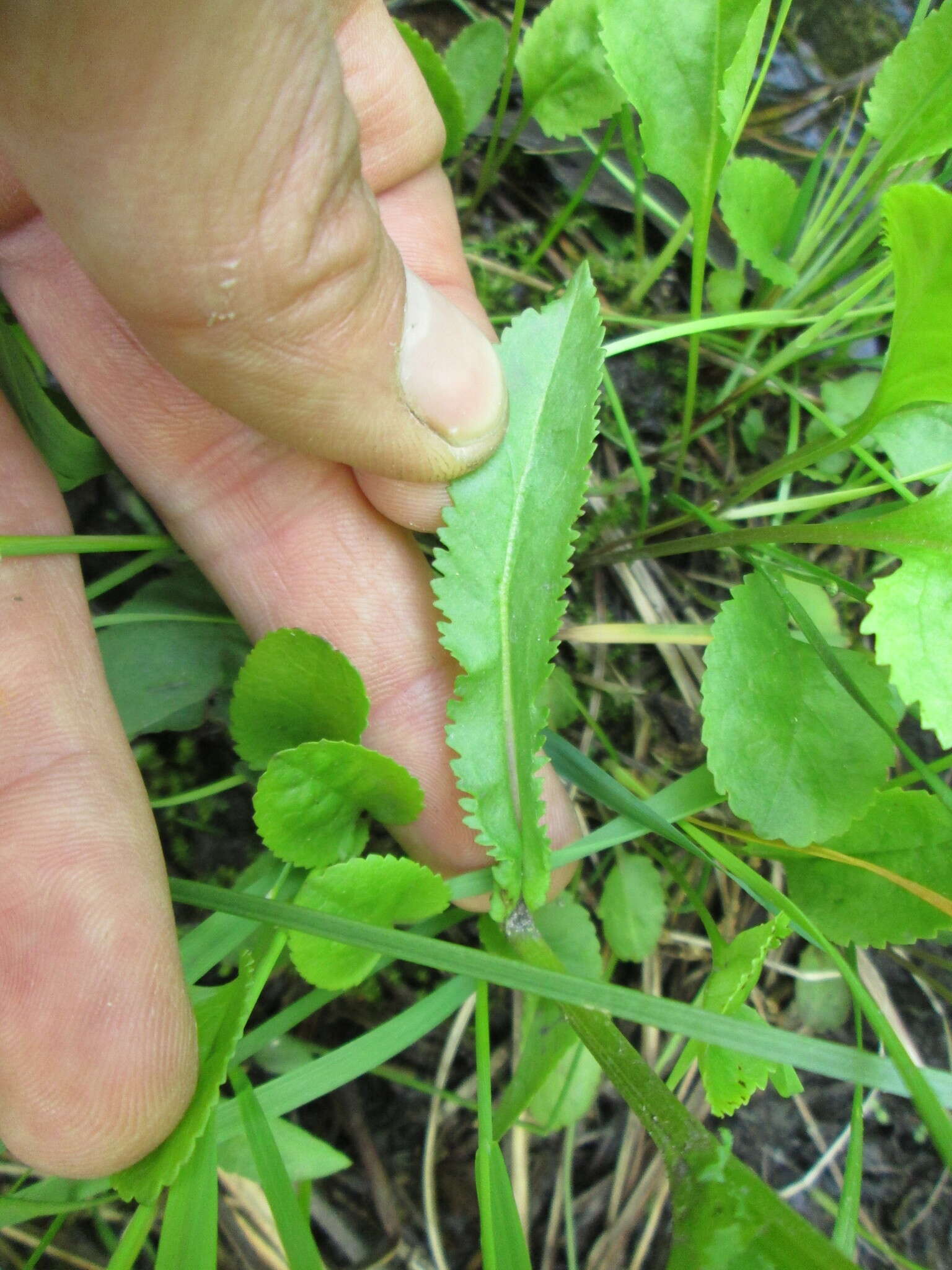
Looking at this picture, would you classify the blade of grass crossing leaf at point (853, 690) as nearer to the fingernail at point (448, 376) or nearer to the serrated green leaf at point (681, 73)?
the fingernail at point (448, 376)

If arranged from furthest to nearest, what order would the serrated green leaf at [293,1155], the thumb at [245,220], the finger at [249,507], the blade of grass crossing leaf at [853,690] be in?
the finger at [249,507], the serrated green leaf at [293,1155], the blade of grass crossing leaf at [853,690], the thumb at [245,220]

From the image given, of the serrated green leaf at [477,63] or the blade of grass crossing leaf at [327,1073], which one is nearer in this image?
the blade of grass crossing leaf at [327,1073]

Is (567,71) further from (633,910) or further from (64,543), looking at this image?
(633,910)

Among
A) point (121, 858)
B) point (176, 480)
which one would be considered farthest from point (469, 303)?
point (121, 858)

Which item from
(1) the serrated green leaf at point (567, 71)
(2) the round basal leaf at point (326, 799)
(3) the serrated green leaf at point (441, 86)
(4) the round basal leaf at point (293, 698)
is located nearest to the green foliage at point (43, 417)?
(4) the round basal leaf at point (293, 698)

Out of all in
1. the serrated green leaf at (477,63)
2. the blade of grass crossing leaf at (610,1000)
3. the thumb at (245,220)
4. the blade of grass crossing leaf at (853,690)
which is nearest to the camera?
the thumb at (245,220)

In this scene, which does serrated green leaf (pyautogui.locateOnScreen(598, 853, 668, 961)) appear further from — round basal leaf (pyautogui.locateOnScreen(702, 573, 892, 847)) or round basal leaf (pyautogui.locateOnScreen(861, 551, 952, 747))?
round basal leaf (pyautogui.locateOnScreen(861, 551, 952, 747))

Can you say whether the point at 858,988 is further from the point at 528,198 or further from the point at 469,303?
the point at 528,198
